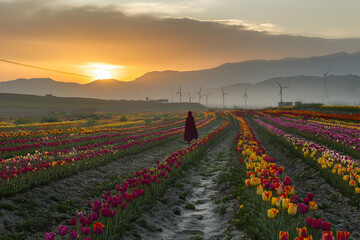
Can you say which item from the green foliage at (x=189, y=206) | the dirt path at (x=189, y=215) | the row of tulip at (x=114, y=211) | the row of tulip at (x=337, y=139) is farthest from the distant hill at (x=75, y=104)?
the row of tulip at (x=114, y=211)

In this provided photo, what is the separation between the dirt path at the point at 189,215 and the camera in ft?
26.5

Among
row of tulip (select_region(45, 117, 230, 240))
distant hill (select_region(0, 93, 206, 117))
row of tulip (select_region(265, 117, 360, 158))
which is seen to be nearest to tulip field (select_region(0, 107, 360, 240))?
row of tulip (select_region(45, 117, 230, 240))

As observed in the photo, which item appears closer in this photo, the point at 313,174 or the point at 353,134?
the point at 313,174

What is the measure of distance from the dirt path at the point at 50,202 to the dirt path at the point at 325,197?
6.87m

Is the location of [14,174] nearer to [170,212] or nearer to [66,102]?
[170,212]

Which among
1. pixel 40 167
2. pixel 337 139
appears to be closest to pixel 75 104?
pixel 337 139

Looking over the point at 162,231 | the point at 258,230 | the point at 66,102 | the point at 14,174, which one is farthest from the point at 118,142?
the point at 66,102

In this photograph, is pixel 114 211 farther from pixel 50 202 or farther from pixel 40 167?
pixel 40 167

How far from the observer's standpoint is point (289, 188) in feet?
22.4

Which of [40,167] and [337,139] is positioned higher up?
[337,139]

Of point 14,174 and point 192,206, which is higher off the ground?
point 14,174

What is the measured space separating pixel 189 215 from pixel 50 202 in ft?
13.7

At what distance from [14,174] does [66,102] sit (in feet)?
485

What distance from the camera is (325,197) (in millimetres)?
10625
